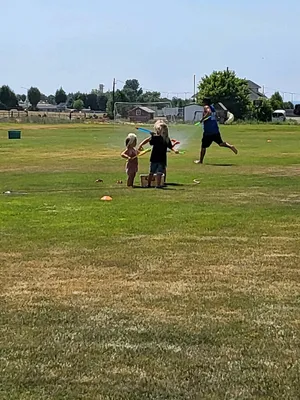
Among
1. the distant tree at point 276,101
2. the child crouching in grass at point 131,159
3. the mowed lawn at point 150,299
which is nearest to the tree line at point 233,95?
the distant tree at point 276,101

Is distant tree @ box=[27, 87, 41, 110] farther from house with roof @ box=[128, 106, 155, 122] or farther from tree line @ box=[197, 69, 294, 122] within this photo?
house with roof @ box=[128, 106, 155, 122]

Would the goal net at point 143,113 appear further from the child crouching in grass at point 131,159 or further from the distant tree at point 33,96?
the distant tree at point 33,96

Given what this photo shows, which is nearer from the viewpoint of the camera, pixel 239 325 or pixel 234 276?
pixel 239 325

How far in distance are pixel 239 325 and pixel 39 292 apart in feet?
6.34

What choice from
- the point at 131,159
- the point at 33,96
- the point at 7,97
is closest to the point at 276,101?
the point at 7,97

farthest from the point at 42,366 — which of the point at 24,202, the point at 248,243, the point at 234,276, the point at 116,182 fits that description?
the point at 116,182

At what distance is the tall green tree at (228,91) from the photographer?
114438mm

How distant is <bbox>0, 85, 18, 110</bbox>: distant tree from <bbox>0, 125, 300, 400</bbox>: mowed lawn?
154782 mm

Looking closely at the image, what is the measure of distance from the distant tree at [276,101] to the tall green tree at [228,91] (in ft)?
51.2

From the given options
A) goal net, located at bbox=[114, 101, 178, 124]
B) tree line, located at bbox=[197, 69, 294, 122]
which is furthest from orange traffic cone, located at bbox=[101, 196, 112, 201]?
tree line, located at bbox=[197, 69, 294, 122]

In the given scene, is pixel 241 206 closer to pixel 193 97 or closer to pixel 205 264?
pixel 205 264

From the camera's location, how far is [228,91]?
116 m

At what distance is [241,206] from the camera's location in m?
13.0

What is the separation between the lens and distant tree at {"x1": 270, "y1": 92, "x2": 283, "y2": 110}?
135 m
